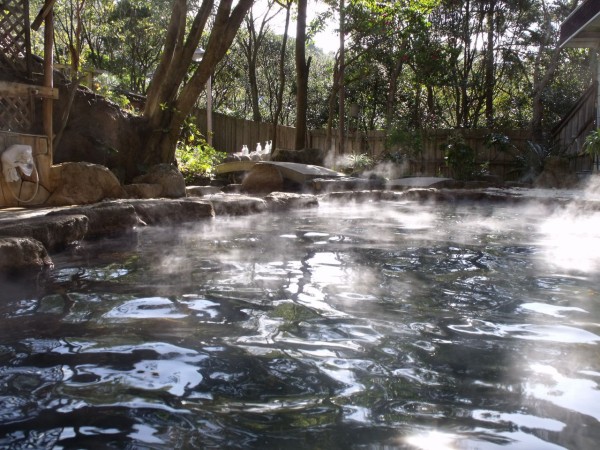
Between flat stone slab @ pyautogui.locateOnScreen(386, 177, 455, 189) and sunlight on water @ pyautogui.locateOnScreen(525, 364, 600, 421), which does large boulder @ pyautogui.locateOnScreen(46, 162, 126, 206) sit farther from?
sunlight on water @ pyautogui.locateOnScreen(525, 364, 600, 421)

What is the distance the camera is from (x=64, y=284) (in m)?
3.06

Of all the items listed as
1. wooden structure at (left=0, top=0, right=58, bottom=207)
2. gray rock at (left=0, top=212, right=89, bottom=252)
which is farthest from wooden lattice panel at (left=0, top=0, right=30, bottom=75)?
gray rock at (left=0, top=212, right=89, bottom=252)

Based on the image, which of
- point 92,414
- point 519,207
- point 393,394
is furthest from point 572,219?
point 92,414

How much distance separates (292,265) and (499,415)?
219 centimetres

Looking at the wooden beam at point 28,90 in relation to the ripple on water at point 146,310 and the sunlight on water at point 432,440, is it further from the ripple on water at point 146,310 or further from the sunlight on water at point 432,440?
the sunlight on water at point 432,440

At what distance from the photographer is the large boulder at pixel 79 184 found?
692cm

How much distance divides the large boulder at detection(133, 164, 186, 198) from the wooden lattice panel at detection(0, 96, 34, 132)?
6.21 ft

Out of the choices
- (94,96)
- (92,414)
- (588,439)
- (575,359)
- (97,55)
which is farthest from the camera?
(97,55)

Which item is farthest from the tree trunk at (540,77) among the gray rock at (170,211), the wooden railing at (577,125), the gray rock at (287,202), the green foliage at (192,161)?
the gray rock at (170,211)

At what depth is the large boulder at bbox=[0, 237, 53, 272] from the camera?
3.14 m

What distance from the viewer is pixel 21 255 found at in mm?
3248

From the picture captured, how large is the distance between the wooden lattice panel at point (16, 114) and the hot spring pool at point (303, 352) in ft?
12.0

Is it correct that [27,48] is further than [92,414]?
Yes

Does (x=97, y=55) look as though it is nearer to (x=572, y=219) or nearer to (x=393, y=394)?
(x=572, y=219)
